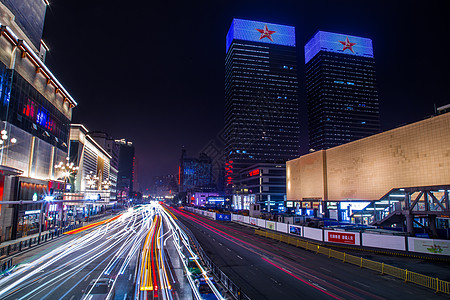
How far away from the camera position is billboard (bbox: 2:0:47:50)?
135 ft

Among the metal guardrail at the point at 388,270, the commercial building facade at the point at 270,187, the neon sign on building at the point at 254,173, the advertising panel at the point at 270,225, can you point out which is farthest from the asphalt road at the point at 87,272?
the neon sign on building at the point at 254,173

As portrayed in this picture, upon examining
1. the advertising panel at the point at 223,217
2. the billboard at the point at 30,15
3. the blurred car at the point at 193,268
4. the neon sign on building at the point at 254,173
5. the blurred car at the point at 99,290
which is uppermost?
the billboard at the point at 30,15

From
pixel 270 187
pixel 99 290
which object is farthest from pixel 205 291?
pixel 270 187

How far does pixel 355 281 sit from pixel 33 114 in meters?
49.7

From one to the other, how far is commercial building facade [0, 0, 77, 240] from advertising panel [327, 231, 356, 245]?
38.2 metres

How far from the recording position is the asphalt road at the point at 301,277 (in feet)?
56.5

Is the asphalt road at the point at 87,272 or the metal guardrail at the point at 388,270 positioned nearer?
the asphalt road at the point at 87,272

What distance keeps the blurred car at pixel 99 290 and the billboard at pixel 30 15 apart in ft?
139

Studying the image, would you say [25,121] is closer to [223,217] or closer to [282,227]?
[282,227]

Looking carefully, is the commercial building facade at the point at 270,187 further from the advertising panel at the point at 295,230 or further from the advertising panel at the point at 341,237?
the advertising panel at the point at 341,237

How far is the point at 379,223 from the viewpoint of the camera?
45.7 meters

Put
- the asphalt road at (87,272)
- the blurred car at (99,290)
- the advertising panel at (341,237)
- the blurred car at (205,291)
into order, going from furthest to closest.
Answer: the advertising panel at (341,237), the asphalt road at (87,272), the blurred car at (99,290), the blurred car at (205,291)

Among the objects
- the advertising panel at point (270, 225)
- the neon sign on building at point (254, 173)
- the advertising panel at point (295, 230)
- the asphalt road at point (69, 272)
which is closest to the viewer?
the asphalt road at point (69, 272)

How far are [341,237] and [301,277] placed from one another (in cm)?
1415
